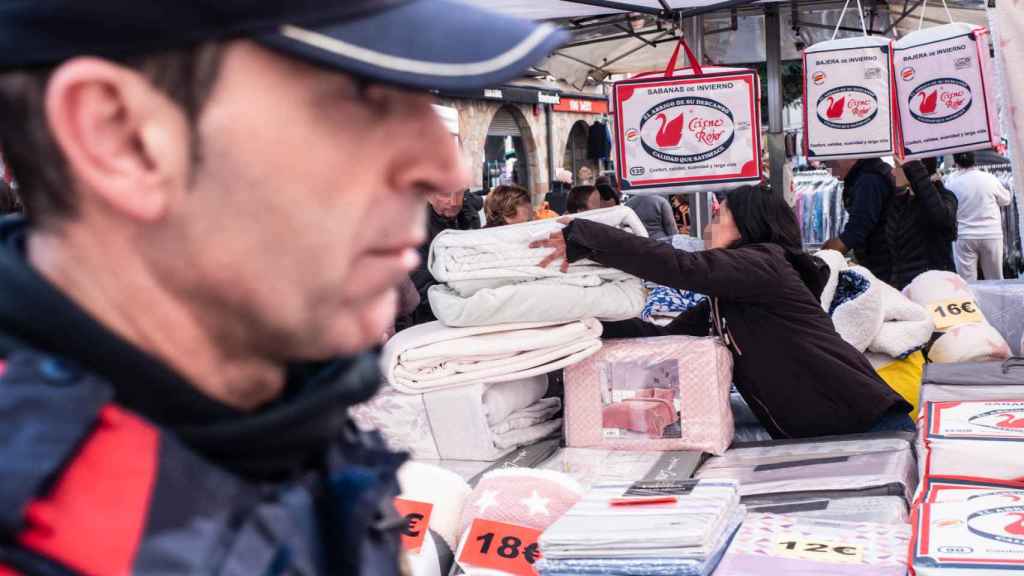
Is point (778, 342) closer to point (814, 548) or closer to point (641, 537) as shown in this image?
point (814, 548)

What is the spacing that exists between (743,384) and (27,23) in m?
2.77

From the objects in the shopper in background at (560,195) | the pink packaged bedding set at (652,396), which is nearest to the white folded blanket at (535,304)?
the pink packaged bedding set at (652,396)

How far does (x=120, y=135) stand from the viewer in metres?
0.56

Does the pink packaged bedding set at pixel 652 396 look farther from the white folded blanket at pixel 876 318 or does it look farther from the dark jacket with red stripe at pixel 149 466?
the dark jacket with red stripe at pixel 149 466

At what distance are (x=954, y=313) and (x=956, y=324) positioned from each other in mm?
78

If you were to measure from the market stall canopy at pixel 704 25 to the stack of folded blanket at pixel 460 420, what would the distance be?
2.06 m

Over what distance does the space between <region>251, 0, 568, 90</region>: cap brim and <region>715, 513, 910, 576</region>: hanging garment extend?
1427 millimetres

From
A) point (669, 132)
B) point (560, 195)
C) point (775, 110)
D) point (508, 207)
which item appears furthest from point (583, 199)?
point (560, 195)

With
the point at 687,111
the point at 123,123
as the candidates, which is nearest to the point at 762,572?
the point at 123,123

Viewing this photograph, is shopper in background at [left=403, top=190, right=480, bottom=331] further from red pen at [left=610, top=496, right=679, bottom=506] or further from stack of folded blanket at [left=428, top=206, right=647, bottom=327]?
red pen at [left=610, top=496, right=679, bottom=506]

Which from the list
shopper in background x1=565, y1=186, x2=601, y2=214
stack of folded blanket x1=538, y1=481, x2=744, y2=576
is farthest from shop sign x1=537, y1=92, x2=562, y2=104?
stack of folded blanket x1=538, y1=481, x2=744, y2=576

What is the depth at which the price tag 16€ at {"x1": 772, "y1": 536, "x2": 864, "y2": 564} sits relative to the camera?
1853mm

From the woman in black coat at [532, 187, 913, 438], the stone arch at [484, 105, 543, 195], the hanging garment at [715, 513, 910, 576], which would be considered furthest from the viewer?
the stone arch at [484, 105, 543, 195]

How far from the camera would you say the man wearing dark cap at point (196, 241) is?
0.53m
